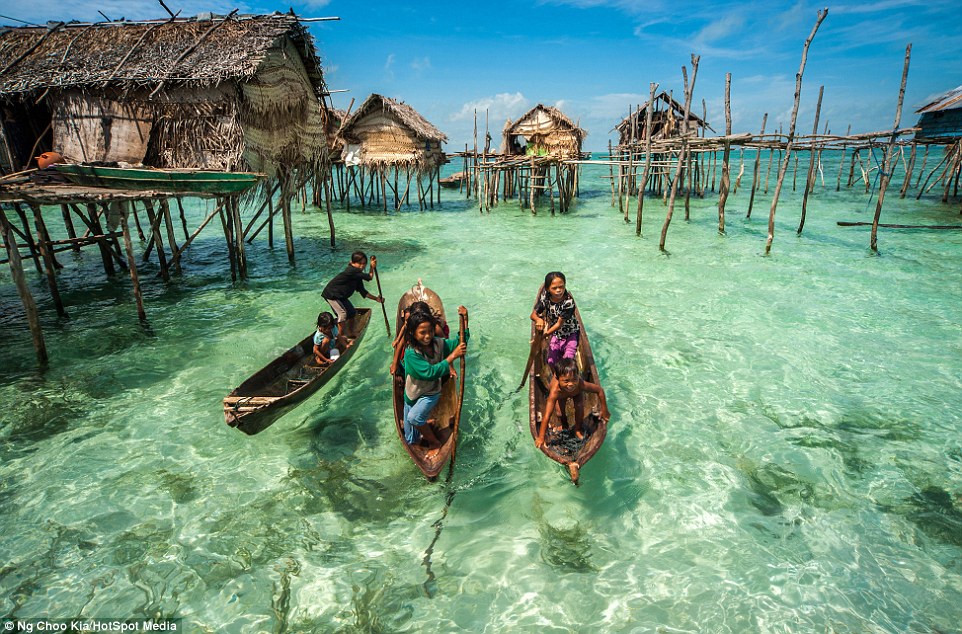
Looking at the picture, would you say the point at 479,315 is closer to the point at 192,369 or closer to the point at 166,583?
the point at 192,369

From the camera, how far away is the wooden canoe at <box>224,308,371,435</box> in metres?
4.71

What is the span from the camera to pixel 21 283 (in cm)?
650

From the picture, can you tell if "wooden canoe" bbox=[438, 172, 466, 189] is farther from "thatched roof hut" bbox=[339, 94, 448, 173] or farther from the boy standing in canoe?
the boy standing in canoe

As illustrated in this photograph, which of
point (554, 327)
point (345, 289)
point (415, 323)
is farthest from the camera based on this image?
point (345, 289)

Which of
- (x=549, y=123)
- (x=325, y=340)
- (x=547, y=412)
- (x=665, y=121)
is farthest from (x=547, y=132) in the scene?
(x=547, y=412)

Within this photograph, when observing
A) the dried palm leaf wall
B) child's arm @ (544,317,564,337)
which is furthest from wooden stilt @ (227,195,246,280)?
the dried palm leaf wall

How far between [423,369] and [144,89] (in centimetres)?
944

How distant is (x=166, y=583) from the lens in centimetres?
384

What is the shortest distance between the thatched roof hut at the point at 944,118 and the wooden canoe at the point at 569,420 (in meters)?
20.9

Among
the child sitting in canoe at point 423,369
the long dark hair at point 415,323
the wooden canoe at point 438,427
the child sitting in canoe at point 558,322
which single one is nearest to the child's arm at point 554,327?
the child sitting in canoe at point 558,322

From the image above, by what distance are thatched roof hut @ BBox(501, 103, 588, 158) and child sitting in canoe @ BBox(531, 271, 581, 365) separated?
66.6ft

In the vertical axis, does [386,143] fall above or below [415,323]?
above

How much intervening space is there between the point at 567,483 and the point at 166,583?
145 inches

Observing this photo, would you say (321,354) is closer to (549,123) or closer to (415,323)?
(415,323)
